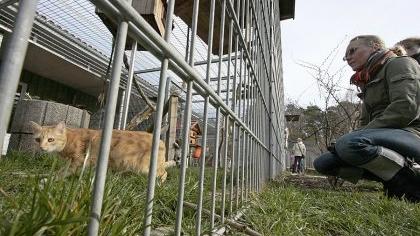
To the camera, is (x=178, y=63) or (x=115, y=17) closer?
(x=115, y=17)

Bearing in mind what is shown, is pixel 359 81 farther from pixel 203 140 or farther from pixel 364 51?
pixel 203 140

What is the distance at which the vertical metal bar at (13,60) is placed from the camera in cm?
40

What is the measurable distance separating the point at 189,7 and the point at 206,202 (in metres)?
1.44

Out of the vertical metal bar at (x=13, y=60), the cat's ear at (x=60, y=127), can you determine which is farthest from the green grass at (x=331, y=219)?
the cat's ear at (x=60, y=127)

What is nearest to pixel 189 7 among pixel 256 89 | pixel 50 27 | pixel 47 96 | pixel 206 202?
pixel 256 89

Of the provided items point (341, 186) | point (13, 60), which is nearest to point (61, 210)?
point (13, 60)

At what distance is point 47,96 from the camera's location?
9.88 metres

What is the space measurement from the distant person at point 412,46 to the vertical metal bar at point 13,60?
15.2 feet

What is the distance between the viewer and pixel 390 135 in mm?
3248

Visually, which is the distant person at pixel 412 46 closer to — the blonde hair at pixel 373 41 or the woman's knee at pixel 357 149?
the blonde hair at pixel 373 41

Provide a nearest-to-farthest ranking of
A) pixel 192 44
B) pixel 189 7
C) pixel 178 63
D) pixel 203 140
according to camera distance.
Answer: pixel 178 63 → pixel 192 44 → pixel 203 140 → pixel 189 7

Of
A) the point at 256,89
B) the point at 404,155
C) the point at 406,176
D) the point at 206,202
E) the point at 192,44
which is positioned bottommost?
the point at 206,202

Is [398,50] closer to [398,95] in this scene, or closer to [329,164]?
[398,95]

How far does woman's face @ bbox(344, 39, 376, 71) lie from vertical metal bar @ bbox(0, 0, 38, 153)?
4.01 metres
